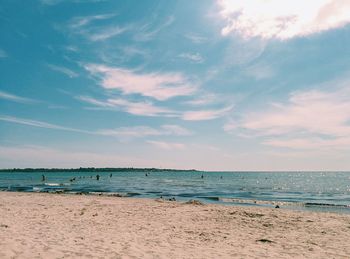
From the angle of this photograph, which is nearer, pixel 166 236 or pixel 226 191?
pixel 166 236

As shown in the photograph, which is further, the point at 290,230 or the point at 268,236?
the point at 290,230

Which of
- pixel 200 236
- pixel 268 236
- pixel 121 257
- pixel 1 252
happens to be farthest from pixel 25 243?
pixel 268 236

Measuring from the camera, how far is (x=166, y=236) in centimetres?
1248

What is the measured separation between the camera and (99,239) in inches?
451

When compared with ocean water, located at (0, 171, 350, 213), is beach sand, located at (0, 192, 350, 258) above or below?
above

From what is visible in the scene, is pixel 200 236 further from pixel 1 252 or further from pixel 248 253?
pixel 1 252

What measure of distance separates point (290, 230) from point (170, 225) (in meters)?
5.75

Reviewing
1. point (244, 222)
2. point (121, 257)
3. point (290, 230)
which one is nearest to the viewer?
point (121, 257)

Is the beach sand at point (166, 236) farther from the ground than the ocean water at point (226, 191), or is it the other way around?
the beach sand at point (166, 236)

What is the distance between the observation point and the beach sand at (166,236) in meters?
9.76

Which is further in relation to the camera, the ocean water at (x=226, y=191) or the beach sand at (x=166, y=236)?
the ocean water at (x=226, y=191)

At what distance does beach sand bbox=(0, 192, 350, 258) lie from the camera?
32.0 feet

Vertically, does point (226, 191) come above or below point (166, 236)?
below

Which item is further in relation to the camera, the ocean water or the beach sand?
the ocean water
